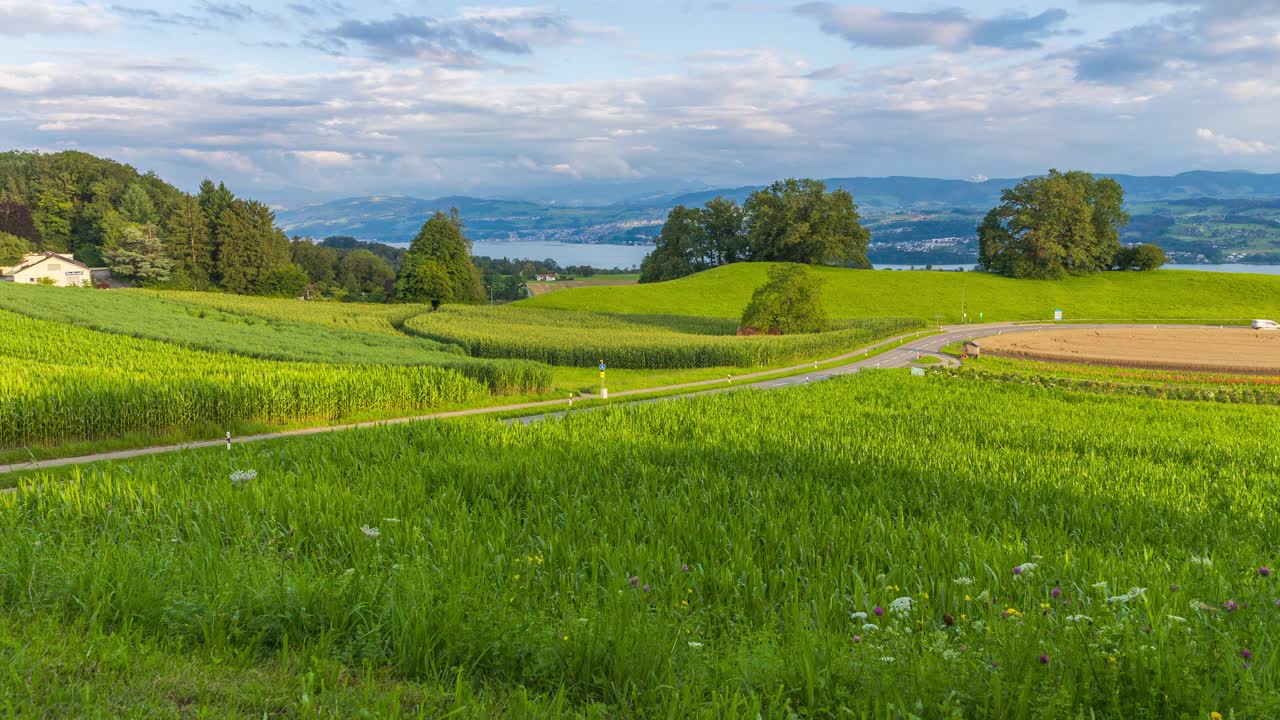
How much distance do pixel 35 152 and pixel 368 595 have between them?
19984cm

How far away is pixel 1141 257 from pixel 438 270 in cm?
10179

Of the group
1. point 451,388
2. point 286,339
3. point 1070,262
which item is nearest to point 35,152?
point 286,339

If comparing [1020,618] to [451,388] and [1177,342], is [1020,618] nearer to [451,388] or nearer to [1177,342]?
[451,388]

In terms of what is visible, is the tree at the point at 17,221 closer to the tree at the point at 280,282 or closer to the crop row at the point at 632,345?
the tree at the point at 280,282

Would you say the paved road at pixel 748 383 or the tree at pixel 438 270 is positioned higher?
A: the tree at pixel 438 270

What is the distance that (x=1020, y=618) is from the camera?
5.59 m

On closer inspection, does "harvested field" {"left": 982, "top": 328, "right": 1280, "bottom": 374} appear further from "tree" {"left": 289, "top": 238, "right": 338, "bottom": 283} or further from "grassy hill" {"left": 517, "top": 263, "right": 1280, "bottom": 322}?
"tree" {"left": 289, "top": 238, "right": 338, "bottom": 283}

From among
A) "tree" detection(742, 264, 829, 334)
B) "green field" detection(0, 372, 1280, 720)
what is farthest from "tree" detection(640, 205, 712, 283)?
"green field" detection(0, 372, 1280, 720)

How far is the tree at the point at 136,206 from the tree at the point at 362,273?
109 feet

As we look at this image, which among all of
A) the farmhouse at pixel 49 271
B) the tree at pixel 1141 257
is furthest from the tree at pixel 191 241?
the tree at pixel 1141 257

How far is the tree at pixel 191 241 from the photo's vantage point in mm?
104062

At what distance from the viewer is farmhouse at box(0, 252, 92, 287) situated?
10044 centimetres

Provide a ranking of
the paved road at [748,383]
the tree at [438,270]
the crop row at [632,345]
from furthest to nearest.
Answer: the tree at [438,270]
the crop row at [632,345]
the paved road at [748,383]

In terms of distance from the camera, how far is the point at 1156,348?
53625 millimetres
